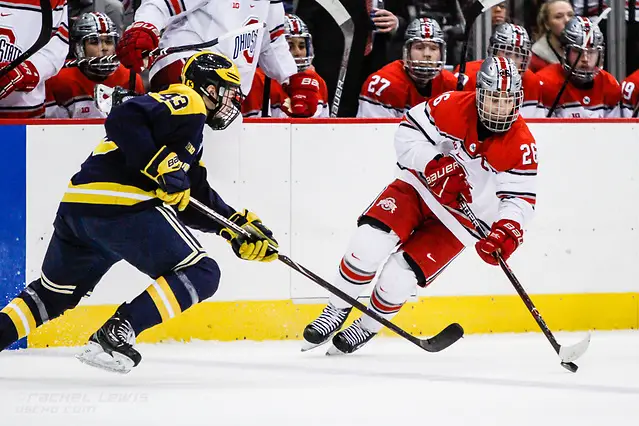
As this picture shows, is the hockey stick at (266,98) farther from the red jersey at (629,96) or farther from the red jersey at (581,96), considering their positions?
the red jersey at (629,96)

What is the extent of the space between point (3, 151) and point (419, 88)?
1828 mm

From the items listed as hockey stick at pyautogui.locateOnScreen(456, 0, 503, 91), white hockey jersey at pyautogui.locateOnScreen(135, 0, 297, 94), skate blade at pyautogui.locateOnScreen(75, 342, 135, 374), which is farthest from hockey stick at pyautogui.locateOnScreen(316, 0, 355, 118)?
skate blade at pyautogui.locateOnScreen(75, 342, 135, 374)

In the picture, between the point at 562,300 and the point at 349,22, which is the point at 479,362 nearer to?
the point at 562,300

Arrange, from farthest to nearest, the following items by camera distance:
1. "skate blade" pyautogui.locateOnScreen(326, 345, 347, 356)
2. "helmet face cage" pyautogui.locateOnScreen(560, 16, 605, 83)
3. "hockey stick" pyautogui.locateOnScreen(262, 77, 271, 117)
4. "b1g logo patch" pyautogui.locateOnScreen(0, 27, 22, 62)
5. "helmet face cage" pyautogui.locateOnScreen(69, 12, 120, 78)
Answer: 1. "helmet face cage" pyautogui.locateOnScreen(560, 16, 605, 83)
2. "hockey stick" pyautogui.locateOnScreen(262, 77, 271, 117)
3. "helmet face cage" pyautogui.locateOnScreen(69, 12, 120, 78)
4. "b1g logo patch" pyautogui.locateOnScreen(0, 27, 22, 62)
5. "skate blade" pyautogui.locateOnScreen(326, 345, 347, 356)

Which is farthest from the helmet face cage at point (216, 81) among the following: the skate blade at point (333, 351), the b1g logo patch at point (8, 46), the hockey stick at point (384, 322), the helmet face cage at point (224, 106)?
the b1g logo patch at point (8, 46)

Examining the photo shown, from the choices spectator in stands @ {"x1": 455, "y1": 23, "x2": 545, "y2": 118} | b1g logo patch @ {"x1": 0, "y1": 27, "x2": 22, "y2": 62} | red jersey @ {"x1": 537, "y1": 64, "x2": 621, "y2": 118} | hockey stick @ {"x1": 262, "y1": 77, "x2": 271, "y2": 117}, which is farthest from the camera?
red jersey @ {"x1": 537, "y1": 64, "x2": 621, "y2": 118}

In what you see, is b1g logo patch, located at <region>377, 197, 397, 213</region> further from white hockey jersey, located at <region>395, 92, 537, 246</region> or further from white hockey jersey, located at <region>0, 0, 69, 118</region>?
white hockey jersey, located at <region>0, 0, 69, 118</region>

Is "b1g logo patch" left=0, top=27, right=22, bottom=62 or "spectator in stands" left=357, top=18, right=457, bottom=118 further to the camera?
"spectator in stands" left=357, top=18, right=457, bottom=118

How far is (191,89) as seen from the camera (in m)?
3.44

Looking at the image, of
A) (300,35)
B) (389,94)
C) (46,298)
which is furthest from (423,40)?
(46,298)

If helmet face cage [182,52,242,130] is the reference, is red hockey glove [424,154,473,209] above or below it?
below

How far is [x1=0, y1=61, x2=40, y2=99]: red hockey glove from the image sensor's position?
437 centimetres

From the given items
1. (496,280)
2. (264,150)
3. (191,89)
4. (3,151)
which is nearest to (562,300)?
(496,280)

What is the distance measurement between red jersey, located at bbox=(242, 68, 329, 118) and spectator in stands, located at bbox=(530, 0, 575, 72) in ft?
3.58
